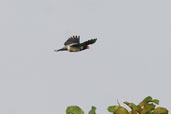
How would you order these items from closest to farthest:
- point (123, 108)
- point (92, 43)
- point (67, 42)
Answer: point (123, 108) → point (92, 43) → point (67, 42)

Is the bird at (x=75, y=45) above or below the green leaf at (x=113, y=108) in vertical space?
above

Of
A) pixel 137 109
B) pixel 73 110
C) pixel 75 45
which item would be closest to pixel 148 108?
pixel 137 109

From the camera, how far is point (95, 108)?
212 inches

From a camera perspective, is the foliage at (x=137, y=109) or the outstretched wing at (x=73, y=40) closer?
the foliage at (x=137, y=109)

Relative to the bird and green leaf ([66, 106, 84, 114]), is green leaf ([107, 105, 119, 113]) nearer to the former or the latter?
green leaf ([66, 106, 84, 114])

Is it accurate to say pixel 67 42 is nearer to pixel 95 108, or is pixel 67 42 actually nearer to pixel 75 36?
pixel 75 36

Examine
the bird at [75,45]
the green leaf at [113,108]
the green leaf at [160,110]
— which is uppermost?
the bird at [75,45]

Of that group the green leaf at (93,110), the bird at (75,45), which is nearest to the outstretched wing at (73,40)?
the bird at (75,45)

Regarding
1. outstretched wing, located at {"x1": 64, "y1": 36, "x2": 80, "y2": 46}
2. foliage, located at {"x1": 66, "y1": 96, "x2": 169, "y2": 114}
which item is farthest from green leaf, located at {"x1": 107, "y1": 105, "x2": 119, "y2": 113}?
outstretched wing, located at {"x1": 64, "y1": 36, "x2": 80, "y2": 46}

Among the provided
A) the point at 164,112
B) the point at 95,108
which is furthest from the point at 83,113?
the point at 164,112

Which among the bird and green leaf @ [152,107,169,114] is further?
the bird

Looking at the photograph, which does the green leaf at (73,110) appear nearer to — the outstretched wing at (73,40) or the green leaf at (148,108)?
the green leaf at (148,108)

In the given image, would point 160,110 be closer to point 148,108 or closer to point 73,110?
point 148,108

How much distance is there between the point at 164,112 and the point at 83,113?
0.88 metres
